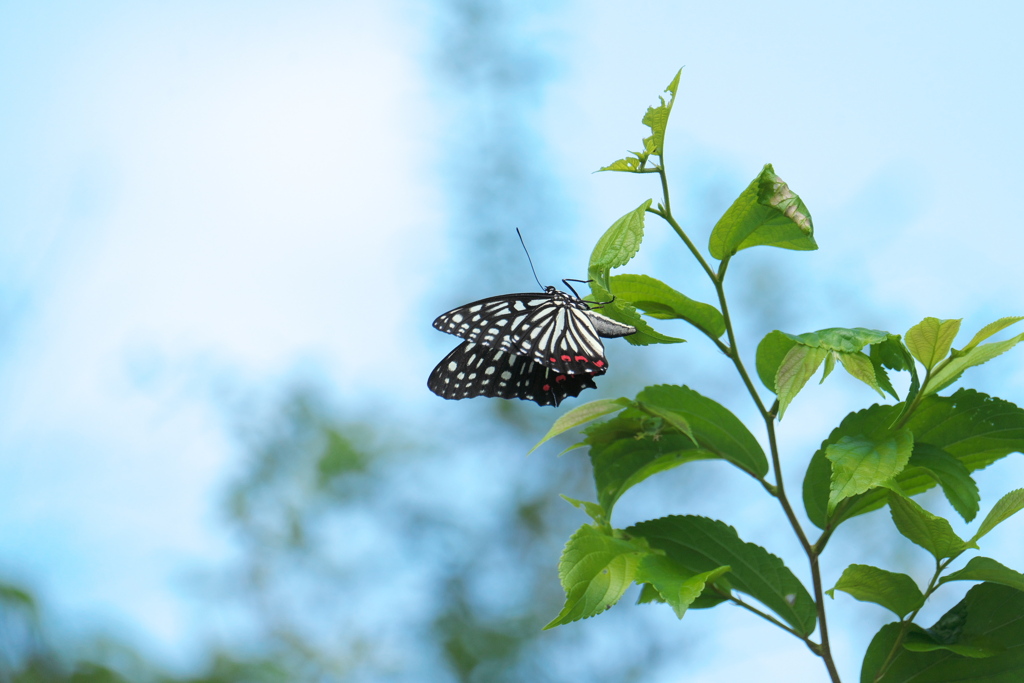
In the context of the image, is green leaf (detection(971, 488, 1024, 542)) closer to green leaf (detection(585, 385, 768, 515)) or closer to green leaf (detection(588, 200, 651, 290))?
green leaf (detection(585, 385, 768, 515))

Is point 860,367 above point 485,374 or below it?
below

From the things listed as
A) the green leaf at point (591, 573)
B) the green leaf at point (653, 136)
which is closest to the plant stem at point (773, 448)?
the green leaf at point (653, 136)


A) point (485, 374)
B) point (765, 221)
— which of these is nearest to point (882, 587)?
point (765, 221)

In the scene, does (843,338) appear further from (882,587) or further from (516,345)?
(516,345)

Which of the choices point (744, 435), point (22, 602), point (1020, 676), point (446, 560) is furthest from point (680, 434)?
point (446, 560)

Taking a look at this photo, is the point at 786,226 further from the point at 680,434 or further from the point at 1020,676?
the point at 1020,676

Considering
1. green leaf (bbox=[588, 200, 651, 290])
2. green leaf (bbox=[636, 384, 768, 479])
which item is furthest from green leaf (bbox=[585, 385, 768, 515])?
green leaf (bbox=[588, 200, 651, 290])
